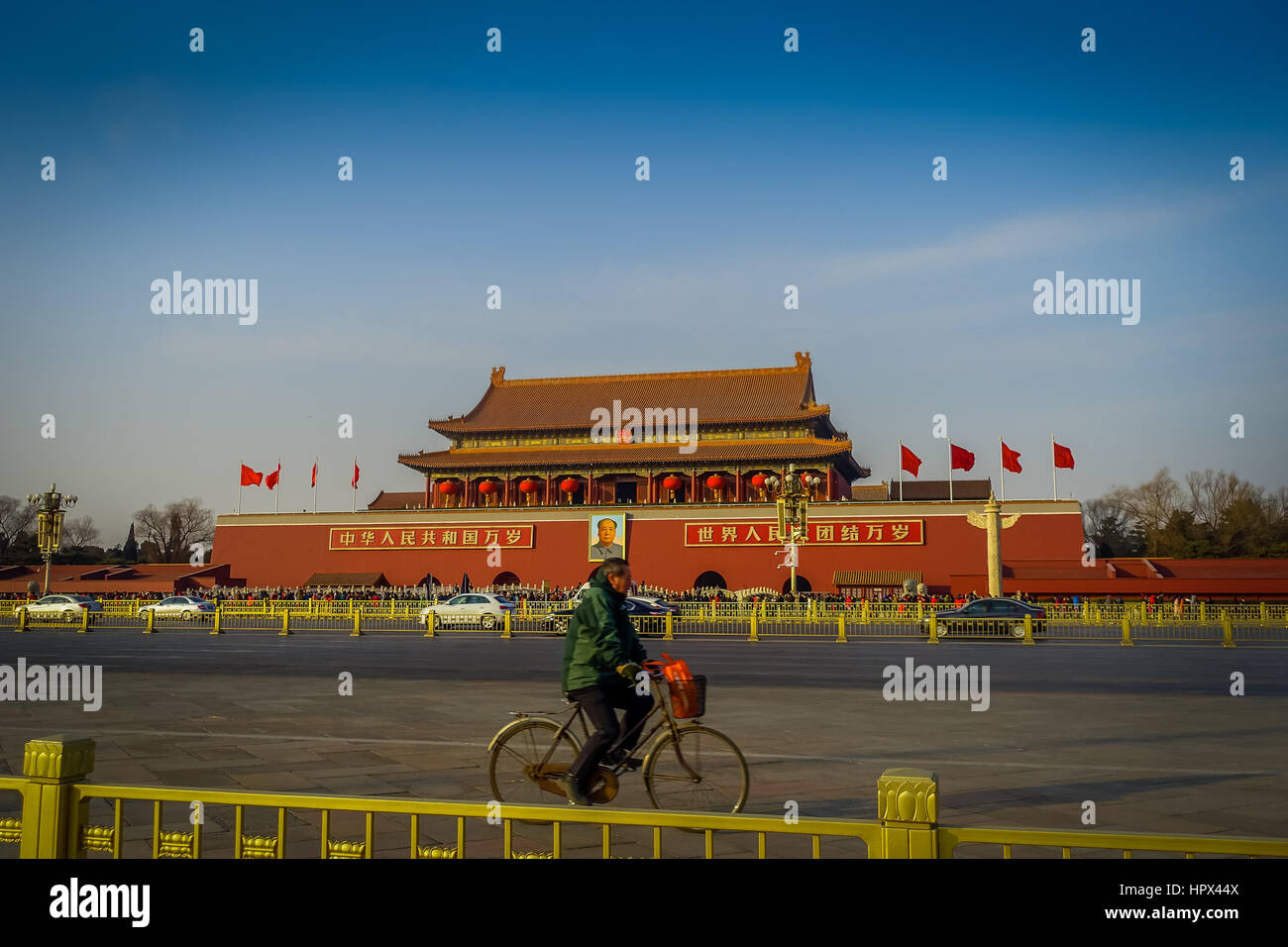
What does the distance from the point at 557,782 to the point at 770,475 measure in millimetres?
35322

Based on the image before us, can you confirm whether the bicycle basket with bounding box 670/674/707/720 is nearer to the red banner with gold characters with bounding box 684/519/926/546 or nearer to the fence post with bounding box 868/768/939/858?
the fence post with bounding box 868/768/939/858

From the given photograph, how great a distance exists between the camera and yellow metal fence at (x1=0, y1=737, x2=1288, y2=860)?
256 centimetres

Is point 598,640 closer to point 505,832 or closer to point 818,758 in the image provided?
point 505,832

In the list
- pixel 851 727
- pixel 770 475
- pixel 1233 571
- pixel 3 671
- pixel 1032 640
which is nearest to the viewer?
pixel 851 727

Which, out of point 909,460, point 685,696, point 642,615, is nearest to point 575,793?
point 685,696

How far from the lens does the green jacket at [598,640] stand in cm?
491

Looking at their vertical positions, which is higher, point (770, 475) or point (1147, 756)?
point (770, 475)

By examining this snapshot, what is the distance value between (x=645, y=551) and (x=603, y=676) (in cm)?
3437

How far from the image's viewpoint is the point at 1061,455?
34.3 meters

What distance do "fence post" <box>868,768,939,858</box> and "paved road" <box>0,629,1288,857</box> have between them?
2.84 m

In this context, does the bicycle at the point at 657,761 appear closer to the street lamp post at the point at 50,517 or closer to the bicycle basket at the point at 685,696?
the bicycle basket at the point at 685,696
